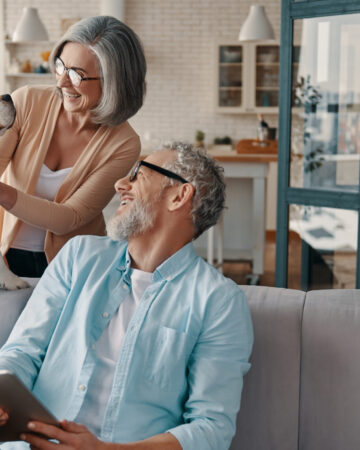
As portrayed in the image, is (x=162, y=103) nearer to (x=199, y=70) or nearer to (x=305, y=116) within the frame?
(x=199, y=70)

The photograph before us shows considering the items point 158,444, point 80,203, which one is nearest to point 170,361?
point 158,444

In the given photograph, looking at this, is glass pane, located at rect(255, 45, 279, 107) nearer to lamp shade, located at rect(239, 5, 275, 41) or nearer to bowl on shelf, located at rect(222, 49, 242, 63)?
bowl on shelf, located at rect(222, 49, 242, 63)

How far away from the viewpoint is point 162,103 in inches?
340

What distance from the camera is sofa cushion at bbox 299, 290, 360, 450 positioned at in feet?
5.38

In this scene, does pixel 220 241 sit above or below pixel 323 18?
below

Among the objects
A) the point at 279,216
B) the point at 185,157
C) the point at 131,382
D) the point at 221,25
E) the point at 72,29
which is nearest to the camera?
the point at 131,382

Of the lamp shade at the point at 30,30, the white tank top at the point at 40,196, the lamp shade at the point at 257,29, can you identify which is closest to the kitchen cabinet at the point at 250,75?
the lamp shade at the point at 257,29

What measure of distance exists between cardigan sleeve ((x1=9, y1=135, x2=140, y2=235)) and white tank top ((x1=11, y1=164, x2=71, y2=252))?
0.09 meters

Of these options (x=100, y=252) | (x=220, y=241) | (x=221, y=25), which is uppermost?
(x=221, y=25)

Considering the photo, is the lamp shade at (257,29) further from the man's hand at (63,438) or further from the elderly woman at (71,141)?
the man's hand at (63,438)

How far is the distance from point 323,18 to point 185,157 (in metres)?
1.97

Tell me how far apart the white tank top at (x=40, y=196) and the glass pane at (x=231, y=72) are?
6.50 metres

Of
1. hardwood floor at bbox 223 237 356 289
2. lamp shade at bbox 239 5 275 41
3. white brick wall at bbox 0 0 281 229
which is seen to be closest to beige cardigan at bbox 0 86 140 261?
hardwood floor at bbox 223 237 356 289

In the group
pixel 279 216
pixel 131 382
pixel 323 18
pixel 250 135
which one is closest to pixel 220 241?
pixel 279 216
